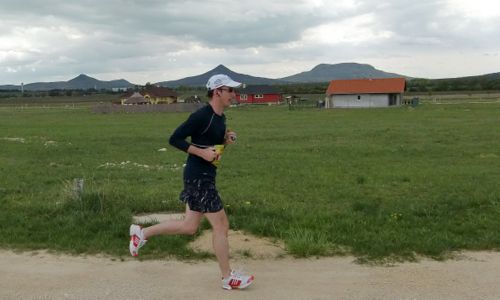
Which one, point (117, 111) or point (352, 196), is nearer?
point (352, 196)

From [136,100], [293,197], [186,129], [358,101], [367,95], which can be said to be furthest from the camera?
[136,100]

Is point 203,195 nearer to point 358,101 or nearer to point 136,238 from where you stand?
point 136,238

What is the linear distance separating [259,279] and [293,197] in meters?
4.77

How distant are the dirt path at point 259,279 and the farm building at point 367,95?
69.0 meters

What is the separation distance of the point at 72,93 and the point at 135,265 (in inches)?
7430

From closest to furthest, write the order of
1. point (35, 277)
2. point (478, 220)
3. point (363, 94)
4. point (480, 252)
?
point (35, 277) < point (480, 252) < point (478, 220) < point (363, 94)

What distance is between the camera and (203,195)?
4926mm

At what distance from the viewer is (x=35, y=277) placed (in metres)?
5.24

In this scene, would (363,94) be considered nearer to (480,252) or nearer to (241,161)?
(241,161)

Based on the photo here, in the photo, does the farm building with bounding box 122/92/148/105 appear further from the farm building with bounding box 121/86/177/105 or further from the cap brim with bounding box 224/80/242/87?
the cap brim with bounding box 224/80/242/87

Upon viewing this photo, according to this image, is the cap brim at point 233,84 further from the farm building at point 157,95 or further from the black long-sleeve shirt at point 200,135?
the farm building at point 157,95

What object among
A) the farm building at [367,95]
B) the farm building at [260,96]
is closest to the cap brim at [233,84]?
the farm building at [367,95]

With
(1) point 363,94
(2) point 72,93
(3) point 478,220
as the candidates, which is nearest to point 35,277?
(3) point 478,220

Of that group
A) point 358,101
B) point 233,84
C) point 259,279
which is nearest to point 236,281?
point 259,279
